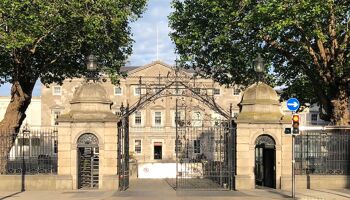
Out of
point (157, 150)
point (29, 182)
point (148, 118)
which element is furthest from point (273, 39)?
point (157, 150)

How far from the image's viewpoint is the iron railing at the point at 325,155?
24.2 metres

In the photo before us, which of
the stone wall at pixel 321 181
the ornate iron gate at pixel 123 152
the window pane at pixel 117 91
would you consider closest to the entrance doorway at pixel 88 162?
the ornate iron gate at pixel 123 152

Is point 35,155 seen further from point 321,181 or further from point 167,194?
point 321,181

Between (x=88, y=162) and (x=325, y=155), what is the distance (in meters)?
10.9

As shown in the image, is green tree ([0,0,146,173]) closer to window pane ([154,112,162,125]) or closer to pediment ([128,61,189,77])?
pediment ([128,61,189,77])

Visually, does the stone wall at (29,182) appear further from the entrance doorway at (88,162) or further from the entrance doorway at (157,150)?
the entrance doorway at (157,150)

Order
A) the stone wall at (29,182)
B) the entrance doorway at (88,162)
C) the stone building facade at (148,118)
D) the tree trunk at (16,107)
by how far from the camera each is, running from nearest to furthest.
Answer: the stone wall at (29,182) → the entrance doorway at (88,162) → the tree trunk at (16,107) → the stone building facade at (148,118)

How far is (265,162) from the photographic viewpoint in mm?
25359

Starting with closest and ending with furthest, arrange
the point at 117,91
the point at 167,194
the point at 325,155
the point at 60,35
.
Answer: the point at 167,194 → the point at 325,155 → the point at 60,35 → the point at 117,91

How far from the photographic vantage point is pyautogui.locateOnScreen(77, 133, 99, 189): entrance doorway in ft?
76.6

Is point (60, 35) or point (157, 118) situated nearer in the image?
point (60, 35)

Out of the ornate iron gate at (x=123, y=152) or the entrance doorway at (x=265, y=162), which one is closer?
the ornate iron gate at (x=123, y=152)

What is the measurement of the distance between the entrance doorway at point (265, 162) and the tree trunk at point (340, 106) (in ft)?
14.5

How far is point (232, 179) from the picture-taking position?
23906 mm
